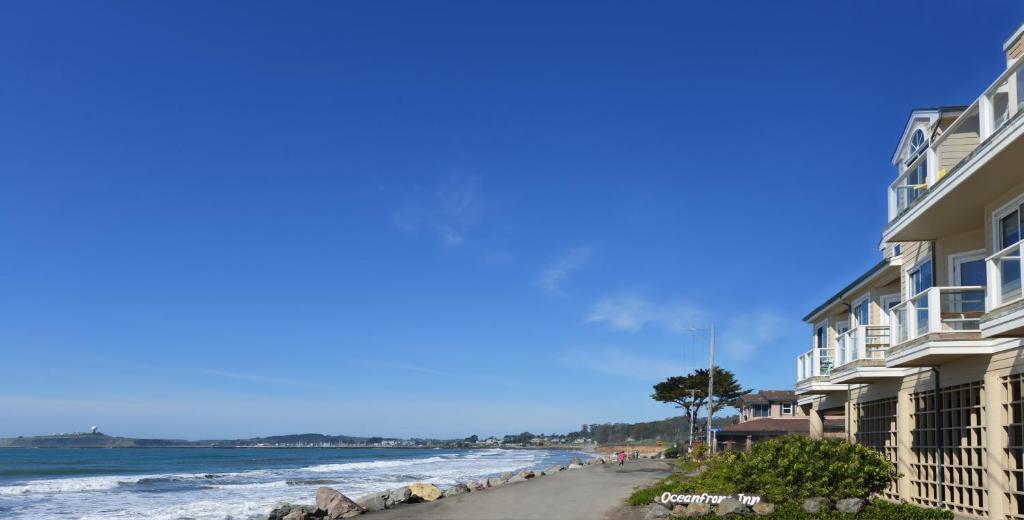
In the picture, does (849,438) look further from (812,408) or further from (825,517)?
(825,517)

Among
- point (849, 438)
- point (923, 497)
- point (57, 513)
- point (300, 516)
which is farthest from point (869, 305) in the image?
point (57, 513)

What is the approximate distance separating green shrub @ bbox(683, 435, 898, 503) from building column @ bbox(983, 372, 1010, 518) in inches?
105

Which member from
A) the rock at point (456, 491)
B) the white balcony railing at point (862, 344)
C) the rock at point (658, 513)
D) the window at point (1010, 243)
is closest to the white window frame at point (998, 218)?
the window at point (1010, 243)

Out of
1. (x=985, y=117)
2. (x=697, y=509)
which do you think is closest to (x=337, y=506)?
(x=697, y=509)

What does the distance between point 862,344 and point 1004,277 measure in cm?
729

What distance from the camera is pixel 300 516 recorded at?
22.2 meters

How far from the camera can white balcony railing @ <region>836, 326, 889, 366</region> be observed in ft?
63.0

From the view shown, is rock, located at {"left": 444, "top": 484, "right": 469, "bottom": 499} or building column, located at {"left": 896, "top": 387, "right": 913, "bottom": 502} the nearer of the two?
building column, located at {"left": 896, "top": 387, "right": 913, "bottom": 502}

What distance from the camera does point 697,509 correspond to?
1711cm

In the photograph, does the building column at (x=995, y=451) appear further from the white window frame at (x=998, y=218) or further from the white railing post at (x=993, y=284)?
the white window frame at (x=998, y=218)

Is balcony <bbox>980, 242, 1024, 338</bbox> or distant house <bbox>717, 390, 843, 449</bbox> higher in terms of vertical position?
balcony <bbox>980, 242, 1024, 338</bbox>

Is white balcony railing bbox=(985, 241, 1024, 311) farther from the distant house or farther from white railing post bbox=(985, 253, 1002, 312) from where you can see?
the distant house

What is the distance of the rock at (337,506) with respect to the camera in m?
21.8

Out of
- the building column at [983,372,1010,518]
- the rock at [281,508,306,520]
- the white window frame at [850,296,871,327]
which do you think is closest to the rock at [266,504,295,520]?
the rock at [281,508,306,520]
